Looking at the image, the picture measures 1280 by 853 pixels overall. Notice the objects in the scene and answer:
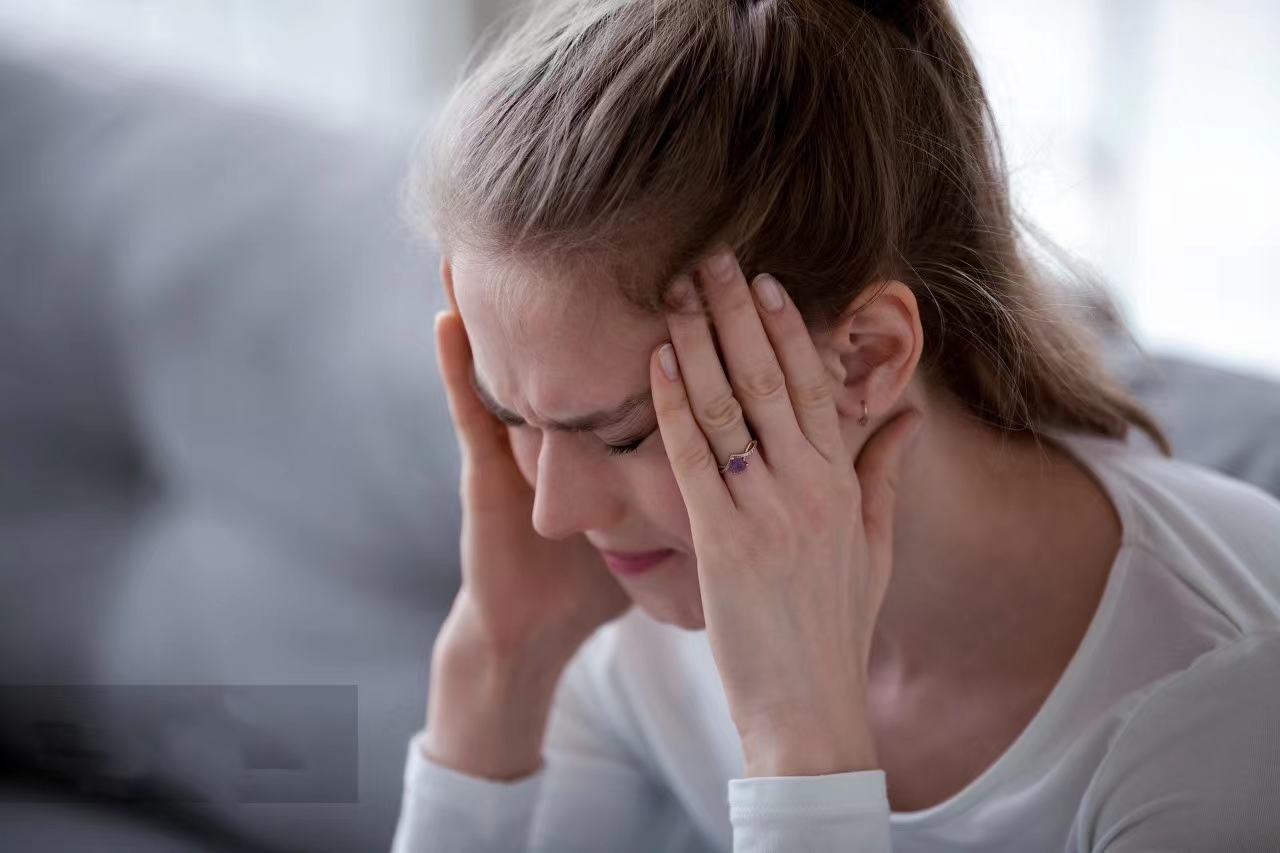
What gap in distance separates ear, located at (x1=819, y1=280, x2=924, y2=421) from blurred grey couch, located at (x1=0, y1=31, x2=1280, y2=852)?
458 mm

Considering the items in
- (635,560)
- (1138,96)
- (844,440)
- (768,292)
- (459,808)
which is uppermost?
(768,292)

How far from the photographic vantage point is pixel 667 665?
1.31m

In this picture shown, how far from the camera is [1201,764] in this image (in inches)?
36.9

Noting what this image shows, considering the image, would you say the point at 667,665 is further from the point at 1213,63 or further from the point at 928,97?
the point at 1213,63

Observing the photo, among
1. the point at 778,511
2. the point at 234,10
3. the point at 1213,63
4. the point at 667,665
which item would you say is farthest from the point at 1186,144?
the point at 778,511

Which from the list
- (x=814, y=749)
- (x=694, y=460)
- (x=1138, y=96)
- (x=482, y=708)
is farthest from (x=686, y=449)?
(x=1138, y=96)

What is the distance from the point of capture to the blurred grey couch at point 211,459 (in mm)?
1435

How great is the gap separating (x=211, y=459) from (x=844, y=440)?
94 cm

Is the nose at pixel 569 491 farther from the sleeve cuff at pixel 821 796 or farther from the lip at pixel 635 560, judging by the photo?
the sleeve cuff at pixel 821 796

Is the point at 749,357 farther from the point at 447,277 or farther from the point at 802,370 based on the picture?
the point at 447,277

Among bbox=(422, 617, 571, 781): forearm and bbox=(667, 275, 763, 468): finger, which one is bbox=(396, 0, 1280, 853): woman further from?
bbox=(422, 617, 571, 781): forearm

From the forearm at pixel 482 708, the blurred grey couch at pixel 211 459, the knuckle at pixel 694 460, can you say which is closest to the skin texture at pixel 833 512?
the knuckle at pixel 694 460

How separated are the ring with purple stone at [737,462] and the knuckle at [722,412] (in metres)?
0.02

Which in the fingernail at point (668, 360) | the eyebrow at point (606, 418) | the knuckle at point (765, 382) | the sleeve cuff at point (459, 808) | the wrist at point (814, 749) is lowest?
the sleeve cuff at point (459, 808)
